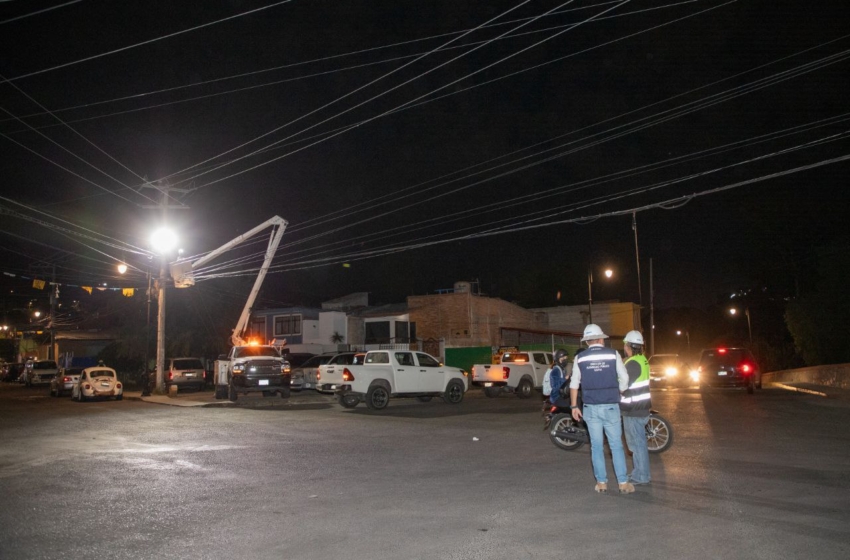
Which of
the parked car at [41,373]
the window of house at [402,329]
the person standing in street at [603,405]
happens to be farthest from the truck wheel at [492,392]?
the parked car at [41,373]

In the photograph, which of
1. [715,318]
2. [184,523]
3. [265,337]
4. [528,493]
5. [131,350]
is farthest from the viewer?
[715,318]

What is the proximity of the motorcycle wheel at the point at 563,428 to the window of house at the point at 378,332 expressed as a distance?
111 ft

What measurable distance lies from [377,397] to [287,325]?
3216 cm

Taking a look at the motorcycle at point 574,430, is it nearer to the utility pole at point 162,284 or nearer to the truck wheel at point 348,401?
the truck wheel at point 348,401

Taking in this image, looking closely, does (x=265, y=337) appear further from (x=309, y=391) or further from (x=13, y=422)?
(x=13, y=422)

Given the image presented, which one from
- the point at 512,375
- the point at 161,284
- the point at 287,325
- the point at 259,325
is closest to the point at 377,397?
the point at 512,375

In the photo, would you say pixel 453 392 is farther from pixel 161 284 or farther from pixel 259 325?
pixel 259 325

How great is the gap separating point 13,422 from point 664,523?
17.0 metres

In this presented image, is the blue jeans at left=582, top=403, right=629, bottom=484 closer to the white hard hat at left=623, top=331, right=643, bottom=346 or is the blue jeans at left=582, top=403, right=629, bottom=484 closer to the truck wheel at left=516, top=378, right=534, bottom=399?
the white hard hat at left=623, top=331, right=643, bottom=346

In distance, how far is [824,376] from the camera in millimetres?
29734

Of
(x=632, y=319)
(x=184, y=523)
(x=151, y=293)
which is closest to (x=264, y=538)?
(x=184, y=523)

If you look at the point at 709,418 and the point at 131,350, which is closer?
the point at 709,418

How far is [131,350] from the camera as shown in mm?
44500

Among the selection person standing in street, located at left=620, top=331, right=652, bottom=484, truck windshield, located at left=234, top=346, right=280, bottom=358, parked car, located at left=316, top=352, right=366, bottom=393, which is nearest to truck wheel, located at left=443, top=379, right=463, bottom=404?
parked car, located at left=316, top=352, right=366, bottom=393
